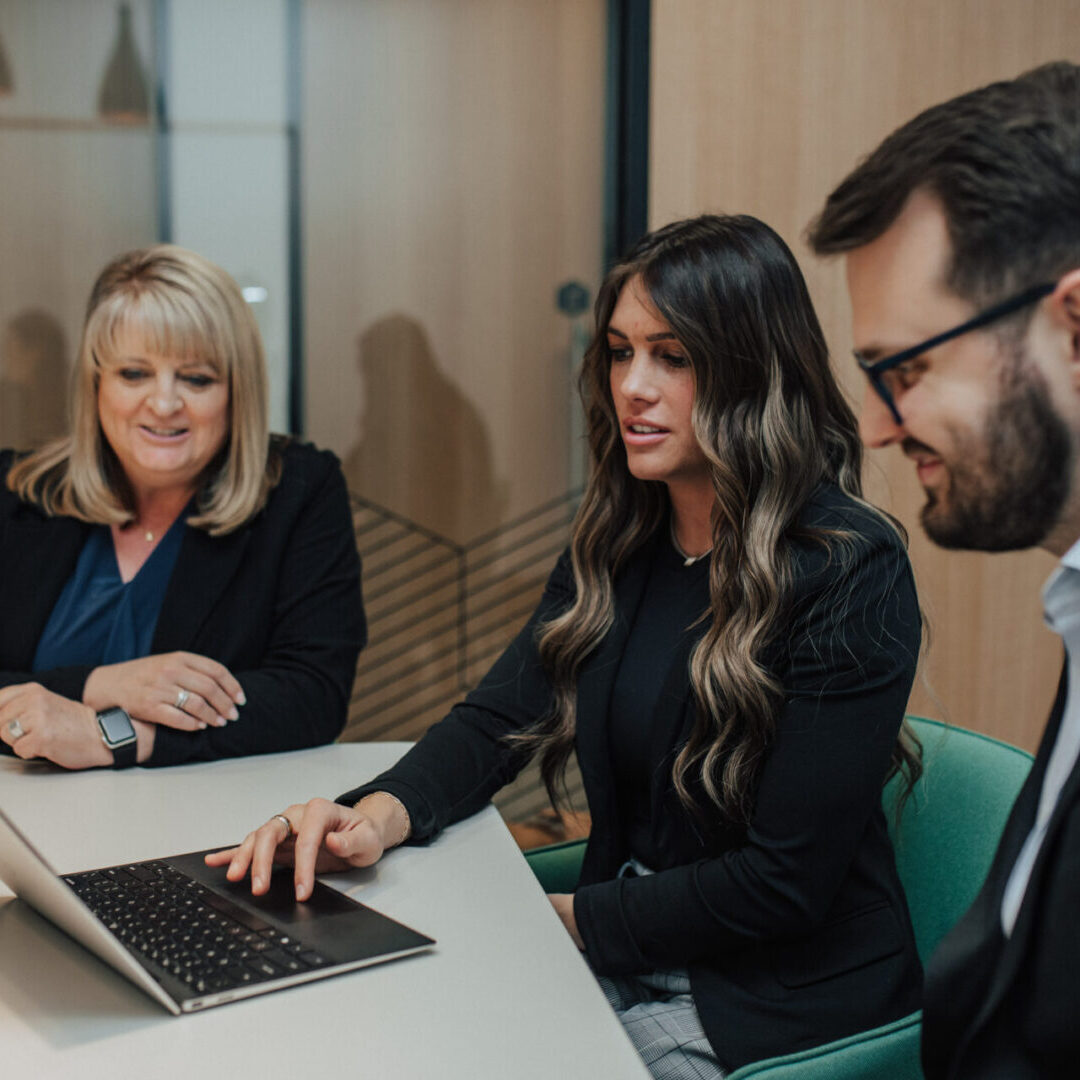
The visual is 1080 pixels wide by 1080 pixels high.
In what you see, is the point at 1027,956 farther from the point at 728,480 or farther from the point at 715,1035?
the point at 728,480

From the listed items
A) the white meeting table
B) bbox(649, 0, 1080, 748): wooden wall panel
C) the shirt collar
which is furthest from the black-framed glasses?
bbox(649, 0, 1080, 748): wooden wall panel

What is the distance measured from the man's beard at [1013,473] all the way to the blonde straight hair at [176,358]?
4.43 ft

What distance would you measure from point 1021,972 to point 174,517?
1582mm

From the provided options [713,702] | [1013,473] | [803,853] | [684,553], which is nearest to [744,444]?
[684,553]

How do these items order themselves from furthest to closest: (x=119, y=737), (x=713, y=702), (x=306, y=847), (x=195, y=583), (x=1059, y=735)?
(x=195, y=583) < (x=119, y=737) < (x=713, y=702) < (x=306, y=847) < (x=1059, y=735)

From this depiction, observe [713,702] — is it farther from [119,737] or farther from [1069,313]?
[119,737]

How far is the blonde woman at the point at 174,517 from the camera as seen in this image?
6.29 feet

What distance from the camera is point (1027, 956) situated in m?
0.79

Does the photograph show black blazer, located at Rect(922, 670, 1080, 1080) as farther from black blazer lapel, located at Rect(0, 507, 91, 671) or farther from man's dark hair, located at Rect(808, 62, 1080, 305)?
black blazer lapel, located at Rect(0, 507, 91, 671)

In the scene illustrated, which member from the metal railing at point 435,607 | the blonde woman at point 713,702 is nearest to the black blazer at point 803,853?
the blonde woman at point 713,702

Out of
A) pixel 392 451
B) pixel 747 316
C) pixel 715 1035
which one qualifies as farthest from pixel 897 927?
pixel 392 451

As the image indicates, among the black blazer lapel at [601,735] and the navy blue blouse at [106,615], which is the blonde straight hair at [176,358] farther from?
the black blazer lapel at [601,735]

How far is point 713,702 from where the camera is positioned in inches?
51.4

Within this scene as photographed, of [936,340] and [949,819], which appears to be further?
[949,819]
